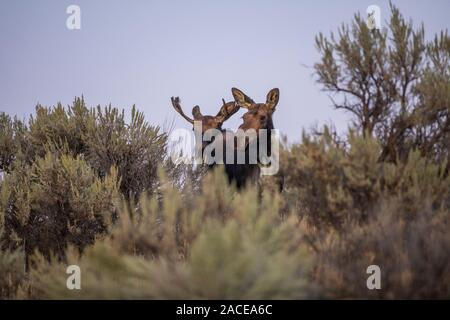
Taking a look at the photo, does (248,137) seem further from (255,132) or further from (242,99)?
(242,99)

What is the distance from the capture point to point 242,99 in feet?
30.9

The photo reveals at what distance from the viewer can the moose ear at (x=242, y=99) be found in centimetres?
941

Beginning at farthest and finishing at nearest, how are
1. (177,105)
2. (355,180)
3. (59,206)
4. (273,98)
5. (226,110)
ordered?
(177,105), (226,110), (59,206), (273,98), (355,180)

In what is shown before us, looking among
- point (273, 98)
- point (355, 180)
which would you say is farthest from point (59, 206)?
point (355, 180)

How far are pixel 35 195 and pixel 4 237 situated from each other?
3.03 feet

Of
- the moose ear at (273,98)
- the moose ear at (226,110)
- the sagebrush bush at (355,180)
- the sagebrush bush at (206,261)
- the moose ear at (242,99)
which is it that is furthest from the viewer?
the moose ear at (226,110)

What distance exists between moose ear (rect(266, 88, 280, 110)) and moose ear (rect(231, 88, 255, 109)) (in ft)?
1.13

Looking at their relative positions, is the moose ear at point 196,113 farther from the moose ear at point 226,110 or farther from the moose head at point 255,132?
the moose head at point 255,132

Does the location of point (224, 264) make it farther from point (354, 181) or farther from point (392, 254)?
point (354, 181)

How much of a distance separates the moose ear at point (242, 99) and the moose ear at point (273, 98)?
1.13ft

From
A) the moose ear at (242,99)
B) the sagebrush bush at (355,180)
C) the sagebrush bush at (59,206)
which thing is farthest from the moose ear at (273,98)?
the sagebrush bush at (355,180)

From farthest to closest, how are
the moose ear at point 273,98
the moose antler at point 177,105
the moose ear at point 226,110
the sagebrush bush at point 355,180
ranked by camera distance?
the moose antler at point 177,105 < the moose ear at point 226,110 < the moose ear at point 273,98 < the sagebrush bush at point 355,180

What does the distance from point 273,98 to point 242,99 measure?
2.03 ft
